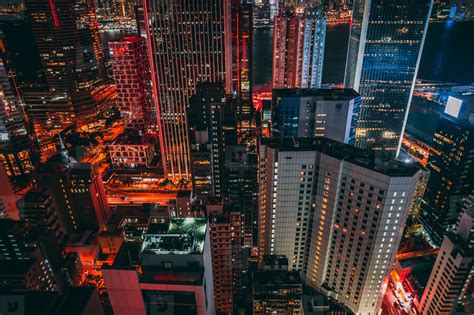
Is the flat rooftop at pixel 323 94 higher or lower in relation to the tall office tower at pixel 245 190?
higher

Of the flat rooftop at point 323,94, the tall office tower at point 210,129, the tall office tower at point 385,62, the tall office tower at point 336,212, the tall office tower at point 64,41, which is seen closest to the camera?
the tall office tower at point 336,212

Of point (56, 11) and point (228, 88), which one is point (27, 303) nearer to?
point (228, 88)

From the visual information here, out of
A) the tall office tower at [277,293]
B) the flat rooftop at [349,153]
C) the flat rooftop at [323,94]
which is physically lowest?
the tall office tower at [277,293]

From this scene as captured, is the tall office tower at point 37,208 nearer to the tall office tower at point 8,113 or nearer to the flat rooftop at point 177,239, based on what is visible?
the tall office tower at point 8,113

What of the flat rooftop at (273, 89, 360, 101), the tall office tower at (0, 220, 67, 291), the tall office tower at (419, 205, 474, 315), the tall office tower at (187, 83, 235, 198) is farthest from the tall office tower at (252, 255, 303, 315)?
the tall office tower at (0, 220, 67, 291)

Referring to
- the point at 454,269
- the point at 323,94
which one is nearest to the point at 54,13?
the point at 323,94

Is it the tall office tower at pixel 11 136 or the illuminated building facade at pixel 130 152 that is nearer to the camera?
the tall office tower at pixel 11 136

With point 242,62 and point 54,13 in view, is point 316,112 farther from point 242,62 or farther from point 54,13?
point 54,13

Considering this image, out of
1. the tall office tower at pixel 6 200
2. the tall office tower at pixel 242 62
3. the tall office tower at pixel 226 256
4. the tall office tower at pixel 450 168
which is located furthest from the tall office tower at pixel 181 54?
the tall office tower at pixel 450 168
